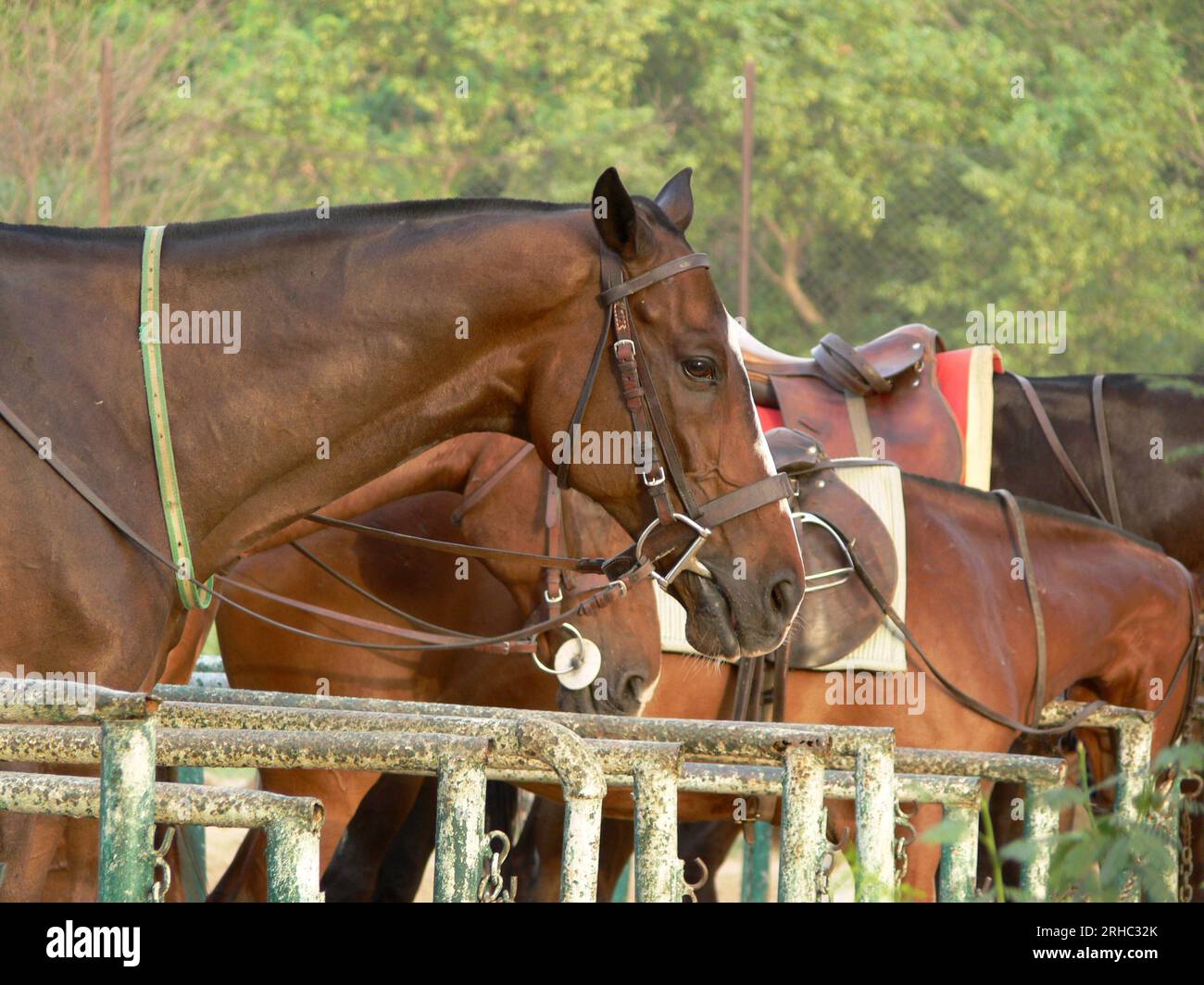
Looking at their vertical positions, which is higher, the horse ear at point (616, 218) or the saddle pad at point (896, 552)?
the horse ear at point (616, 218)

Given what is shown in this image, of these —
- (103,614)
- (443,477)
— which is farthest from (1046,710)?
(103,614)

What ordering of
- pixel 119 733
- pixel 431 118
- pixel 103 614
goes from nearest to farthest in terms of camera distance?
pixel 119 733, pixel 103 614, pixel 431 118

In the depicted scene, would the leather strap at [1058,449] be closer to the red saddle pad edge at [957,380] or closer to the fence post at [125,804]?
the red saddle pad edge at [957,380]

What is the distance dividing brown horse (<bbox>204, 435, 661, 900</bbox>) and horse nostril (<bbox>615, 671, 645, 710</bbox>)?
1.23ft

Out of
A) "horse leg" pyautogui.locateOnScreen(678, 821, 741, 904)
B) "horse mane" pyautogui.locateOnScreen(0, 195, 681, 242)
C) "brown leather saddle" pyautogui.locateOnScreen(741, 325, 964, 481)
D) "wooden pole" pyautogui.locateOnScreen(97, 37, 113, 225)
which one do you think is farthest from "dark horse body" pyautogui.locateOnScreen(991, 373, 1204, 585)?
"wooden pole" pyautogui.locateOnScreen(97, 37, 113, 225)

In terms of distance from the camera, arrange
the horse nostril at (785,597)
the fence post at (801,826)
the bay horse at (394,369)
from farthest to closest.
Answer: the horse nostril at (785,597) → the bay horse at (394,369) → the fence post at (801,826)

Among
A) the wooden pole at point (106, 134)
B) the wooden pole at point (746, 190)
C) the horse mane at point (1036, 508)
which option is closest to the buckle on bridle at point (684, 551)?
the horse mane at point (1036, 508)

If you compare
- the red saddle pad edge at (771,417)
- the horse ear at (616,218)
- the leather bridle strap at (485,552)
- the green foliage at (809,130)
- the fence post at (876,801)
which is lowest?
the fence post at (876,801)

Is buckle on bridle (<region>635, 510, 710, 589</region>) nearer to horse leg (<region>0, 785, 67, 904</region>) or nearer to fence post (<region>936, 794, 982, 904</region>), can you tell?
fence post (<region>936, 794, 982, 904</region>)

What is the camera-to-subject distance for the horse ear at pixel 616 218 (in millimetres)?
2742

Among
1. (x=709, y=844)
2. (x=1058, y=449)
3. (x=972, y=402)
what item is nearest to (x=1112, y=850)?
(x=972, y=402)
